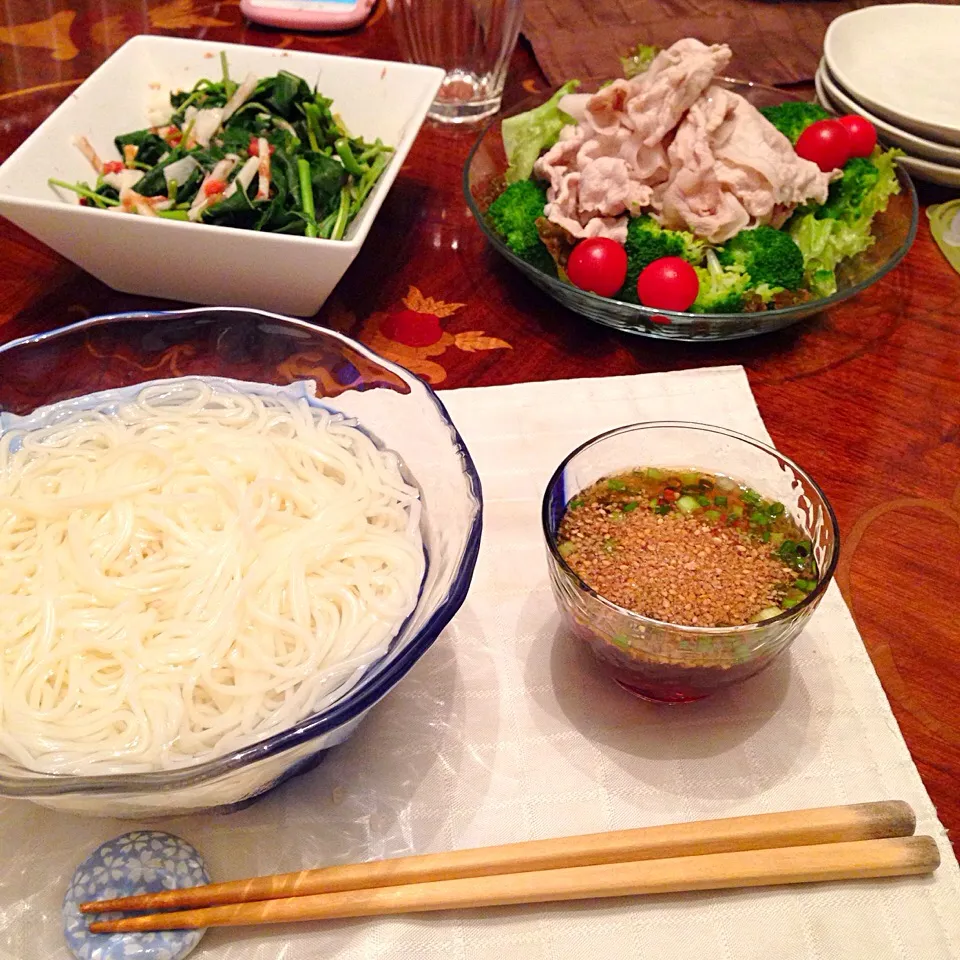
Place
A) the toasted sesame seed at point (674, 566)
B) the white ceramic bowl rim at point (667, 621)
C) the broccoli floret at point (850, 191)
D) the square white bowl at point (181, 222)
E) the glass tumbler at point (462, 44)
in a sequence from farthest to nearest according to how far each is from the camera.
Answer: the glass tumbler at point (462, 44)
the broccoli floret at point (850, 191)
the square white bowl at point (181, 222)
the toasted sesame seed at point (674, 566)
the white ceramic bowl rim at point (667, 621)

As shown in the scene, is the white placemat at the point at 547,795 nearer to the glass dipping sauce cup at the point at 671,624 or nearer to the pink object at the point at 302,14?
the glass dipping sauce cup at the point at 671,624

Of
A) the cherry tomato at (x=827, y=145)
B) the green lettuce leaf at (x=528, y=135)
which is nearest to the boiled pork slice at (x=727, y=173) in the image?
the cherry tomato at (x=827, y=145)

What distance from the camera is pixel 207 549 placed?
122 cm

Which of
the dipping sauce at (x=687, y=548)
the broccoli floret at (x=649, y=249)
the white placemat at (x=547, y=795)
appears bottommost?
the white placemat at (x=547, y=795)

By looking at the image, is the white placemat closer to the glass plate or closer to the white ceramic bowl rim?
the white ceramic bowl rim

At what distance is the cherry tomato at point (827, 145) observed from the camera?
2113mm

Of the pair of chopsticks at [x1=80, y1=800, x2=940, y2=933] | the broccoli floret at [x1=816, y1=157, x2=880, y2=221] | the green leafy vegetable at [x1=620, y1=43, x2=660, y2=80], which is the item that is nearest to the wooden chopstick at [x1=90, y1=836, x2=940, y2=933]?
the pair of chopsticks at [x1=80, y1=800, x2=940, y2=933]

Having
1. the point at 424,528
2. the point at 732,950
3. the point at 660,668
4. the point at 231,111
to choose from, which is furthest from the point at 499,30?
the point at 732,950

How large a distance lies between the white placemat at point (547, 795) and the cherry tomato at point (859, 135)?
4.22ft

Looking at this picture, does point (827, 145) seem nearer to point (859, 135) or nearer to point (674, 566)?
point (859, 135)

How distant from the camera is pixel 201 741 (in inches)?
41.1

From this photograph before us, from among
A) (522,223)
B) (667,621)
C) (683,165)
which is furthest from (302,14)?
(667,621)

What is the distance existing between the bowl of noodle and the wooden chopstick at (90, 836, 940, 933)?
0.51ft

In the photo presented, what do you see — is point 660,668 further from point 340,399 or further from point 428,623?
point 340,399
